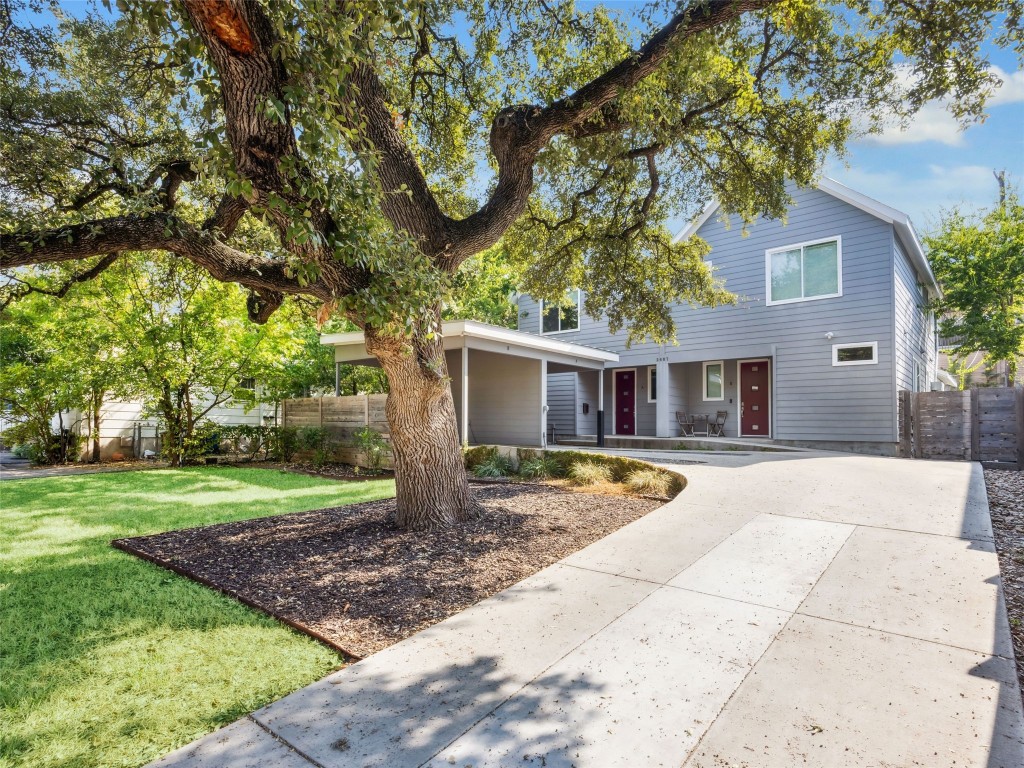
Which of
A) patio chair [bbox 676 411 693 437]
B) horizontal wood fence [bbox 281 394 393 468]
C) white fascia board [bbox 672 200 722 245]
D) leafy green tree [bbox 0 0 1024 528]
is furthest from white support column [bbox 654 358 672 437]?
horizontal wood fence [bbox 281 394 393 468]

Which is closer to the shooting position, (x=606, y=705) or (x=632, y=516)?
(x=606, y=705)

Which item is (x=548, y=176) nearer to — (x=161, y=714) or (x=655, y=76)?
(x=655, y=76)

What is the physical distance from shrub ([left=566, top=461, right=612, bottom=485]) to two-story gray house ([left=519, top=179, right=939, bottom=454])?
3656 mm

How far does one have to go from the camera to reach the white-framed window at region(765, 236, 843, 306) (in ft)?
40.4

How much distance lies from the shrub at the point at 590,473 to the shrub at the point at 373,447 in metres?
4.08

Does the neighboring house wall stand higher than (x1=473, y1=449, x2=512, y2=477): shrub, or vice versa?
the neighboring house wall

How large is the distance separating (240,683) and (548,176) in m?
7.55

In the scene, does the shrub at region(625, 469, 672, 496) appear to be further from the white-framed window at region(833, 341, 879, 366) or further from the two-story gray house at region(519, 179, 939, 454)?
the white-framed window at region(833, 341, 879, 366)

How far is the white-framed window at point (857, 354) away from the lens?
38.4 ft

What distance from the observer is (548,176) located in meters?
8.25

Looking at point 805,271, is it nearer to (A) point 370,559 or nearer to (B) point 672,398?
(B) point 672,398

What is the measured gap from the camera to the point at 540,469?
8.84m

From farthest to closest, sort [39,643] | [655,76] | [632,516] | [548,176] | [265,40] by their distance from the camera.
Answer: [548,176], [655,76], [632,516], [265,40], [39,643]

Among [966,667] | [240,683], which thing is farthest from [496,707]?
[966,667]
